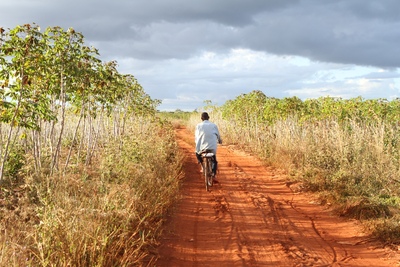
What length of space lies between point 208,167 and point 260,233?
3.81m

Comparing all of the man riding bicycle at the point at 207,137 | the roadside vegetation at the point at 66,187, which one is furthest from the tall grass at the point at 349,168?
the roadside vegetation at the point at 66,187

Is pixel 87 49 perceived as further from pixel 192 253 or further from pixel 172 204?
pixel 192 253

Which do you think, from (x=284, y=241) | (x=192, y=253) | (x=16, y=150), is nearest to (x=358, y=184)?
(x=284, y=241)

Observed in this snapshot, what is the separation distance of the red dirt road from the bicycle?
285mm

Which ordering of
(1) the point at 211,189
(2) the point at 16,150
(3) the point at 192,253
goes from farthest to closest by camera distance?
(1) the point at 211,189
(2) the point at 16,150
(3) the point at 192,253

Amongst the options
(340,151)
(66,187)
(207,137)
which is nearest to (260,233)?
(66,187)

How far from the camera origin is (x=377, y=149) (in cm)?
1220

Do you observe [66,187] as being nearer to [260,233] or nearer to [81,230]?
[81,230]

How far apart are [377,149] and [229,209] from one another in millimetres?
5429

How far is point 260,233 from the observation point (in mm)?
7691

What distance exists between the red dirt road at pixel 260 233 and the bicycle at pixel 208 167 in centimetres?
28

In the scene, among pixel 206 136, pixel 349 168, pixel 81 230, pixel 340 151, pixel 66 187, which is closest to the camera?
pixel 81 230

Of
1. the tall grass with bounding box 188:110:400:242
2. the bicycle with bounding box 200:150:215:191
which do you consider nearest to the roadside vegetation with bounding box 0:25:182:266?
the bicycle with bounding box 200:150:215:191

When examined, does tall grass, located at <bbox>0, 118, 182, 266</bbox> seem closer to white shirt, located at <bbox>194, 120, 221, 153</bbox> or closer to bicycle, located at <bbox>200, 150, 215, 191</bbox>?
bicycle, located at <bbox>200, 150, 215, 191</bbox>
